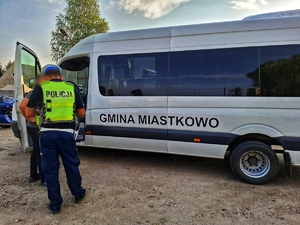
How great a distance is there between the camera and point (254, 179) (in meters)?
3.62

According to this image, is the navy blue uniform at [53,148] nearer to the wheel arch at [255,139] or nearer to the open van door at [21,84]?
the open van door at [21,84]

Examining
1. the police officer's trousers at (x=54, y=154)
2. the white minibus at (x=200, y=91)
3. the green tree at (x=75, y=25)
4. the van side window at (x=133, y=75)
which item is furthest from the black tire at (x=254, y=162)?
the green tree at (x=75, y=25)

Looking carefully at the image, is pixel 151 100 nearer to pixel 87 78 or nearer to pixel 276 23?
pixel 87 78

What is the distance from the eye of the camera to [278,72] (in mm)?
3461

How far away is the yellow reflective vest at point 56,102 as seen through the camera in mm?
2643

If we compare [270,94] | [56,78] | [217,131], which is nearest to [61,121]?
[56,78]

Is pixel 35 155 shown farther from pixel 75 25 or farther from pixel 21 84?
pixel 75 25

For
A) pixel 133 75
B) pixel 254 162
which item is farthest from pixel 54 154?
pixel 254 162

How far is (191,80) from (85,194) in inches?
97.3

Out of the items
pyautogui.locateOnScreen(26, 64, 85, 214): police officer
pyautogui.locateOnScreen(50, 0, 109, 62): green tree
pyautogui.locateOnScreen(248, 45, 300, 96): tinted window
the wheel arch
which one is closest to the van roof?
pyautogui.locateOnScreen(248, 45, 300, 96): tinted window

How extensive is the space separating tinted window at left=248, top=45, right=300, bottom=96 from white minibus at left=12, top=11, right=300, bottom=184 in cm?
1

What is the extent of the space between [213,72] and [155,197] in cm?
219

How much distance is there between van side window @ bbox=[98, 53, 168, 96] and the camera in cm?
408

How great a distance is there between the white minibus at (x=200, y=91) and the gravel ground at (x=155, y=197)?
42 cm
